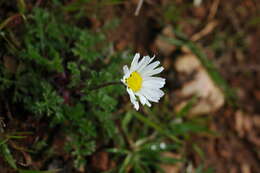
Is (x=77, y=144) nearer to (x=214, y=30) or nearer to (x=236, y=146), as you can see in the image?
(x=236, y=146)

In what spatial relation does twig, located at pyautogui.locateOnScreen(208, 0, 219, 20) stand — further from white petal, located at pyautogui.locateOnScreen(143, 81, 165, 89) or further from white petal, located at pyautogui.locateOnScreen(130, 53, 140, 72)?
white petal, located at pyautogui.locateOnScreen(130, 53, 140, 72)

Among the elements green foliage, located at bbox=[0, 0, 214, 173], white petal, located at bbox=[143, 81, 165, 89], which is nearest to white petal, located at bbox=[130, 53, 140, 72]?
white petal, located at bbox=[143, 81, 165, 89]

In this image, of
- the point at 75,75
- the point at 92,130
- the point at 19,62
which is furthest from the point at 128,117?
the point at 19,62

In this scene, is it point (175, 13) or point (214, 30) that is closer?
point (175, 13)

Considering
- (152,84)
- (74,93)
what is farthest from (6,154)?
(152,84)

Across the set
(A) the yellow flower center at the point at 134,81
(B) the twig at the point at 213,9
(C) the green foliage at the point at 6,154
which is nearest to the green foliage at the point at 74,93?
(C) the green foliage at the point at 6,154

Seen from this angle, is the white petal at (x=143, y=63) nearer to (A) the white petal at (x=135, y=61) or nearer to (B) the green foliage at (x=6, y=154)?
(A) the white petal at (x=135, y=61)
